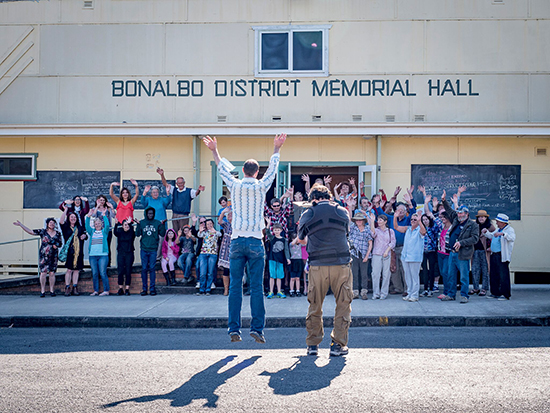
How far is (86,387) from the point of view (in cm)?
539

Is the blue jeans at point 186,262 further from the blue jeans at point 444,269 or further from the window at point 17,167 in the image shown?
the blue jeans at point 444,269

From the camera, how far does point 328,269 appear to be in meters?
6.77

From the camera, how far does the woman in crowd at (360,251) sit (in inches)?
461

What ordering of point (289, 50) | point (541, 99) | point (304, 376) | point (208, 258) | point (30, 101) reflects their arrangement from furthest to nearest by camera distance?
point (30, 101)
point (289, 50)
point (541, 99)
point (208, 258)
point (304, 376)

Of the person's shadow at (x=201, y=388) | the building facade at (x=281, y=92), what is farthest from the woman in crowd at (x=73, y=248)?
the person's shadow at (x=201, y=388)

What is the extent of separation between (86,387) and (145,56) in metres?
10.9

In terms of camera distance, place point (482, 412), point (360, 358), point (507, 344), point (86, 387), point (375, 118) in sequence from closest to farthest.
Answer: point (482, 412) < point (86, 387) < point (360, 358) < point (507, 344) < point (375, 118)

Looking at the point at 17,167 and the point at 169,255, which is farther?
the point at 17,167

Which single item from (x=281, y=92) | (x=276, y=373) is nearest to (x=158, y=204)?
(x=281, y=92)

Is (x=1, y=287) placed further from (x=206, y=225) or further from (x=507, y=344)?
(x=507, y=344)

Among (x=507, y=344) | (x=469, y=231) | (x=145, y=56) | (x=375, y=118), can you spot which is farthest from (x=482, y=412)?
(x=145, y=56)

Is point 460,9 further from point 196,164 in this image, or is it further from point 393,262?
point 196,164

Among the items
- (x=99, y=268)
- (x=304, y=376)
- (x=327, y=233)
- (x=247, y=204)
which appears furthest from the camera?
(x=99, y=268)

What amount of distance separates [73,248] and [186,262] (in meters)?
2.54
